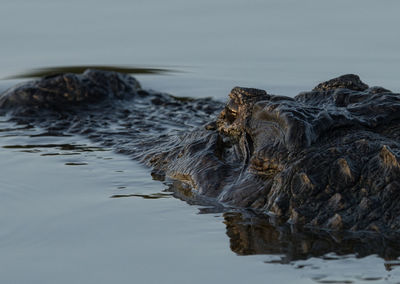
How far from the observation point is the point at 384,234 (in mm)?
4688

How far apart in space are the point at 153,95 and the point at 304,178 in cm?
455

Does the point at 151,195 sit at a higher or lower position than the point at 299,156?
lower

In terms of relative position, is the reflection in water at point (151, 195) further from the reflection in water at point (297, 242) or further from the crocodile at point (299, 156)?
the reflection in water at point (297, 242)

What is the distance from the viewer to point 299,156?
516 cm

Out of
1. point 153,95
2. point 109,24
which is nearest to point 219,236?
point 153,95

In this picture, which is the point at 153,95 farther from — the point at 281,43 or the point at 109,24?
the point at 109,24

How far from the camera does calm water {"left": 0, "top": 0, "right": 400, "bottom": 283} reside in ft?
14.4

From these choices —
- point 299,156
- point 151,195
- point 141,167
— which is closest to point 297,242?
point 299,156

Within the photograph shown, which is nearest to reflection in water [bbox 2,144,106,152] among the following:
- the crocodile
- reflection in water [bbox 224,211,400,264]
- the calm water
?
the calm water

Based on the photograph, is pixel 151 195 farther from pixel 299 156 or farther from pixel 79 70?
pixel 79 70

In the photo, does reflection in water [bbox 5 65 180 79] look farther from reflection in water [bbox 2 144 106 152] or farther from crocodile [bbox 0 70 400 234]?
crocodile [bbox 0 70 400 234]

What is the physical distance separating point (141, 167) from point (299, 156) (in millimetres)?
1801

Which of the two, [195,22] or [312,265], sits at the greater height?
[195,22]

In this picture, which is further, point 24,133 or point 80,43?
point 80,43
